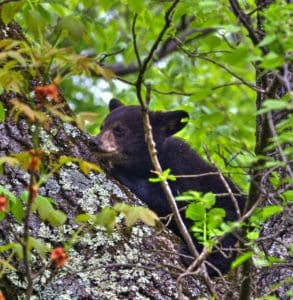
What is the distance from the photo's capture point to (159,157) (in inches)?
289

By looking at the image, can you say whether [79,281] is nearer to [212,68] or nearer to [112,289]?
[112,289]

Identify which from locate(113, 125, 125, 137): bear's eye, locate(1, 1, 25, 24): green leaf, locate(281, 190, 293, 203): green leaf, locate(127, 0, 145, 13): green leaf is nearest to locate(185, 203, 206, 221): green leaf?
locate(281, 190, 293, 203): green leaf

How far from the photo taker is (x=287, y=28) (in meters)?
3.11

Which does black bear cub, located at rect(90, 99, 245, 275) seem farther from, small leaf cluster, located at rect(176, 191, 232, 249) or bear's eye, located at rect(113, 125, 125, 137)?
small leaf cluster, located at rect(176, 191, 232, 249)

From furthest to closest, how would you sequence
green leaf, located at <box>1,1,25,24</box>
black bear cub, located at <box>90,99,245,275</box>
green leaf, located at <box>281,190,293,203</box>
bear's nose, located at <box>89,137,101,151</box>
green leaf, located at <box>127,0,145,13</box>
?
black bear cub, located at <box>90,99,245,275</box> → bear's nose, located at <box>89,137,101,151</box> → green leaf, located at <box>127,0,145,13</box> → green leaf, located at <box>1,1,25,24</box> → green leaf, located at <box>281,190,293,203</box>

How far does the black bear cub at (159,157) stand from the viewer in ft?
22.6

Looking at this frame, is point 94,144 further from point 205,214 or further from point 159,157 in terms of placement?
point 205,214

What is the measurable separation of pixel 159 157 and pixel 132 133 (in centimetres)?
38

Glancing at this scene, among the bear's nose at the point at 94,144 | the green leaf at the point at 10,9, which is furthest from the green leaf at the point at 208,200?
the bear's nose at the point at 94,144

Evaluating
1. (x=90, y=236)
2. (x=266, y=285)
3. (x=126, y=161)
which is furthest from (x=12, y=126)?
(x=126, y=161)

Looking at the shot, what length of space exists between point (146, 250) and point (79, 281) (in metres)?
0.46

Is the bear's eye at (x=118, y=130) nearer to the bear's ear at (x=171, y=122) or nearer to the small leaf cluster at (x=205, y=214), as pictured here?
the bear's ear at (x=171, y=122)

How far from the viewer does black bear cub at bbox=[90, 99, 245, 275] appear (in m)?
6.90

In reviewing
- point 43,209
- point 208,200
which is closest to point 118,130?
point 208,200
